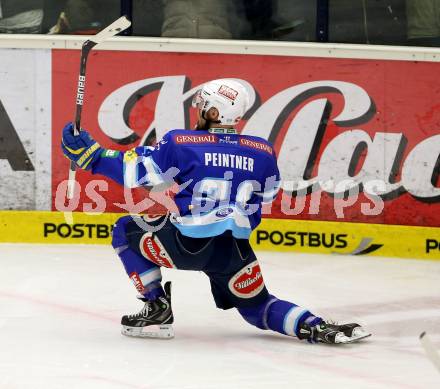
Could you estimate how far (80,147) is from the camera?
4.19 m

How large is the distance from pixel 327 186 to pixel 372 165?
0.88ft

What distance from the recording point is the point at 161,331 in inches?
173

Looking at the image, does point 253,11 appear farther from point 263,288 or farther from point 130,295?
point 263,288

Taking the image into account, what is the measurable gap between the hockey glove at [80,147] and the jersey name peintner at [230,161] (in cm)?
41

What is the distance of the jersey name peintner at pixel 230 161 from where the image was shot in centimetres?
419

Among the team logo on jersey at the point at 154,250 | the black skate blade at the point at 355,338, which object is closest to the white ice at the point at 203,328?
the black skate blade at the point at 355,338

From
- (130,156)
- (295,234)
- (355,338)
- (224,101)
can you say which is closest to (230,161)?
(224,101)

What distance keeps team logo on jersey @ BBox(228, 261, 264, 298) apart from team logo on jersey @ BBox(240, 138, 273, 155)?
0.41 metres

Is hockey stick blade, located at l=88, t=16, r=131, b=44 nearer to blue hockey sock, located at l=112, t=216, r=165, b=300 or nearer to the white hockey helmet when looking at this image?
the white hockey helmet

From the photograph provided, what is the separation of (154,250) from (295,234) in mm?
2202

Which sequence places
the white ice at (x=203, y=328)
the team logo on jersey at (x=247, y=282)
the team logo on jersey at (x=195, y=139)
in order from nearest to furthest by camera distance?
the white ice at (x=203, y=328)
the team logo on jersey at (x=195, y=139)
the team logo on jersey at (x=247, y=282)

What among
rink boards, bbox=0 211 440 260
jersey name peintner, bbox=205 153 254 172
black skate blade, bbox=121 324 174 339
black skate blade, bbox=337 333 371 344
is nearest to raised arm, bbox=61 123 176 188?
jersey name peintner, bbox=205 153 254 172

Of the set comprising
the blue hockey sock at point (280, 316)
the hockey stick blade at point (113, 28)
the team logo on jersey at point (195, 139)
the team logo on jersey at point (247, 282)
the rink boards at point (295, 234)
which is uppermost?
the hockey stick blade at point (113, 28)

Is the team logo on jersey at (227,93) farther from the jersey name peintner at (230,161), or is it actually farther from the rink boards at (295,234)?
the rink boards at (295,234)
